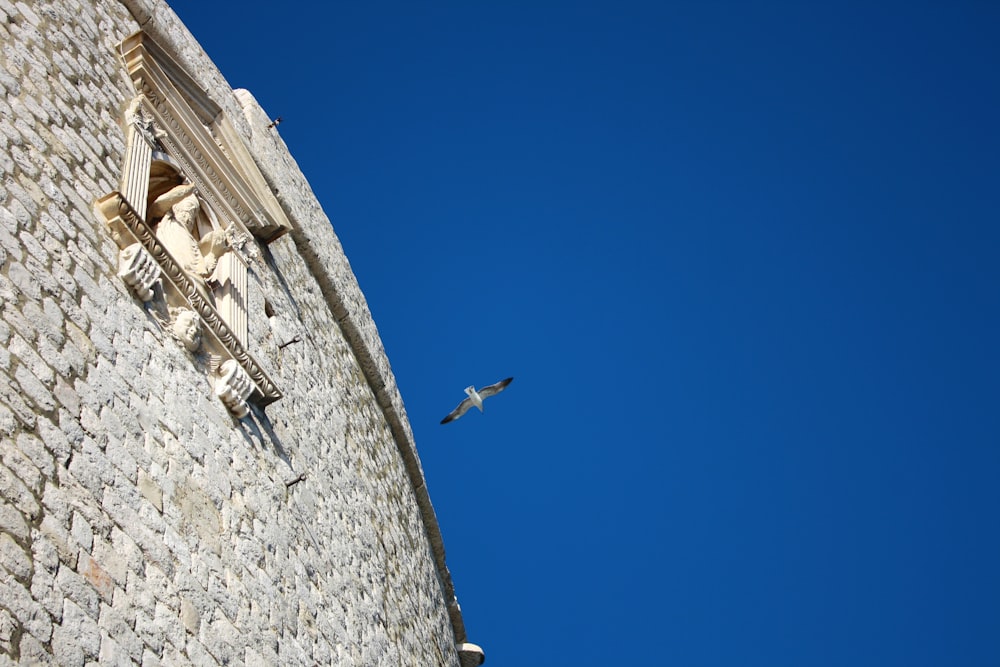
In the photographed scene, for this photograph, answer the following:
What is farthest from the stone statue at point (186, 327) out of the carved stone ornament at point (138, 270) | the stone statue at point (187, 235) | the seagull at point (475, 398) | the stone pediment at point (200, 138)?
the seagull at point (475, 398)

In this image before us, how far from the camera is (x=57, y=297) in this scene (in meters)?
5.23

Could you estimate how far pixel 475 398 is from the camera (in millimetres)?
10805

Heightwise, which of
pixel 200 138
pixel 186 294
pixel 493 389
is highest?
pixel 493 389

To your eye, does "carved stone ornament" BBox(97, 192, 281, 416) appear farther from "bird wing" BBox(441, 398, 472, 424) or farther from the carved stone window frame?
"bird wing" BBox(441, 398, 472, 424)

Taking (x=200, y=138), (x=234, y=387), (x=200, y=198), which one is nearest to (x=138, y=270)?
(x=234, y=387)

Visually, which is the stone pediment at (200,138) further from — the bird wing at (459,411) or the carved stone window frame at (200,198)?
the bird wing at (459,411)

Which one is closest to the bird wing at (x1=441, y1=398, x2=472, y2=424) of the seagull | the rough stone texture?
the seagull

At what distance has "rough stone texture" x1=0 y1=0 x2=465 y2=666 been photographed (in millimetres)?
4543

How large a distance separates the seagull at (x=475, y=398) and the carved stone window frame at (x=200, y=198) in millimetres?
2811

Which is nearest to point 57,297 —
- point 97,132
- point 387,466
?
point 97,132

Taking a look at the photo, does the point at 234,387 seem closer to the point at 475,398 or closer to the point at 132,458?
the point at 132,458

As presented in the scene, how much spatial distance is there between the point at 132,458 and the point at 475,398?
574 cm

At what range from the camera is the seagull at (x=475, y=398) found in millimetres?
10742

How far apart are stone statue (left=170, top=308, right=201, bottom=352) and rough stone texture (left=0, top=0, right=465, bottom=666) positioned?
70mm
